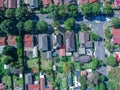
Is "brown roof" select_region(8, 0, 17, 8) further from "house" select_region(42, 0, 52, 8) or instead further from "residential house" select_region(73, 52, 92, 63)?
"residential house" select_region(73, 52, 92, 63)

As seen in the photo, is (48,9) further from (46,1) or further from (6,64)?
(6,64)

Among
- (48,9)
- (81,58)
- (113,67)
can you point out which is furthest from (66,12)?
(113,67)

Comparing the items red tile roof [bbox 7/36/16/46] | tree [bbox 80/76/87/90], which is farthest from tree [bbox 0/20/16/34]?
tree [bbox 80/76/87/90]

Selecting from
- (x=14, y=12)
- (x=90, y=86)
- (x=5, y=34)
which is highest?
(x=14, y=12)

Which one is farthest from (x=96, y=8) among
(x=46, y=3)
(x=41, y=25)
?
(x=41, y=25)


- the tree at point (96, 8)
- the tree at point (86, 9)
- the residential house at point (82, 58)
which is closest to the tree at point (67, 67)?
the residential house at point (82, 58)

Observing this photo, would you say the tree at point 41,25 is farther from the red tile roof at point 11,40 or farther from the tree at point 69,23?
the red tile roof at point 11,40

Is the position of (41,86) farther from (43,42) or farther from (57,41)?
(57,41)

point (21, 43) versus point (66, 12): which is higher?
point (66, 12)
